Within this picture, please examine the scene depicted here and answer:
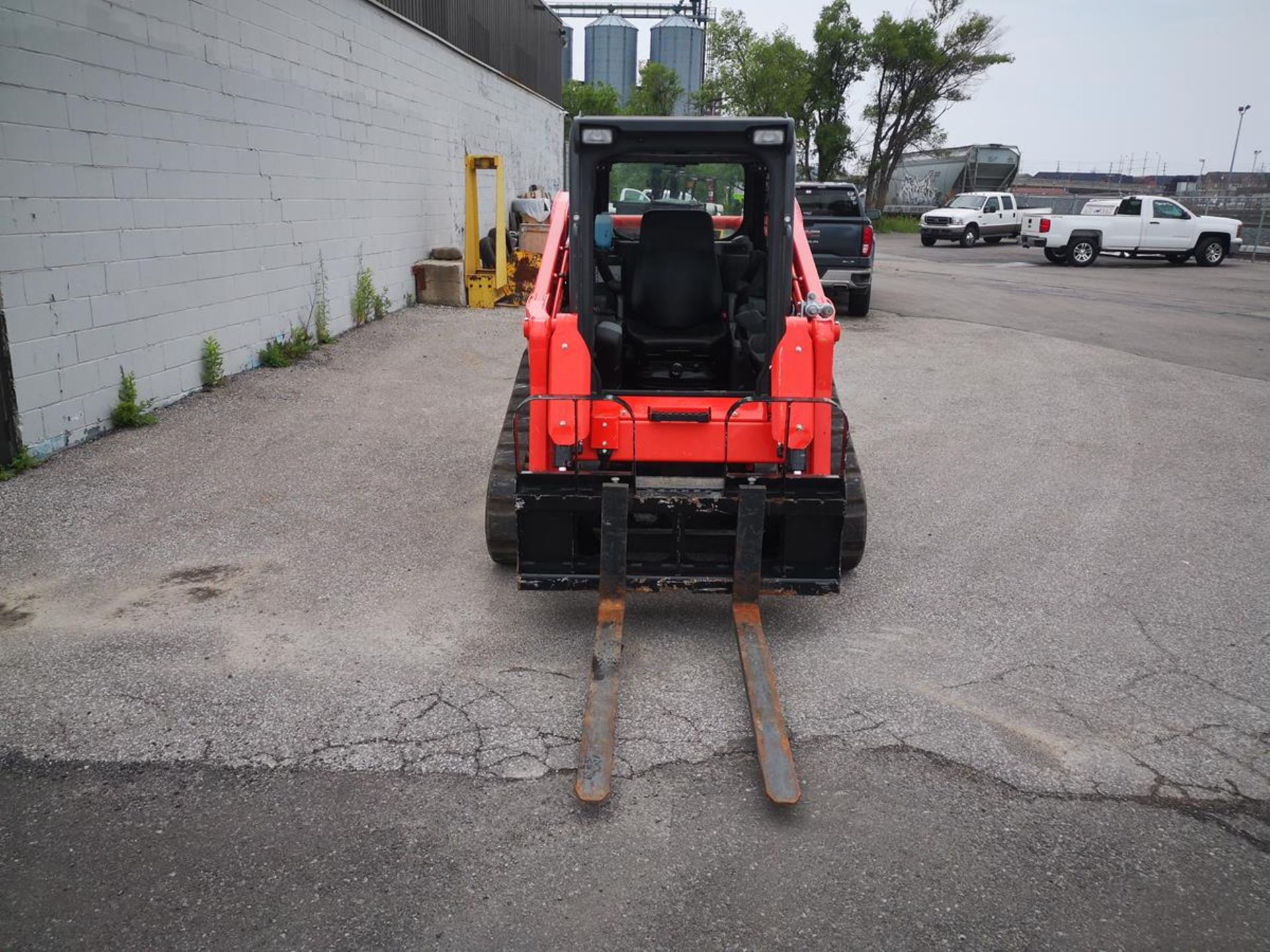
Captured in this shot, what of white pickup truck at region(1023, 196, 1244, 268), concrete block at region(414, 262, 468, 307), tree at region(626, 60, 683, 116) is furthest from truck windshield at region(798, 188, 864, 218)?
tree at region(626, 60, 683, 116)

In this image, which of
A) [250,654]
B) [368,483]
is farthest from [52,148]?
[250,654]

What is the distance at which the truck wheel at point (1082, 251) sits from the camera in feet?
86.0

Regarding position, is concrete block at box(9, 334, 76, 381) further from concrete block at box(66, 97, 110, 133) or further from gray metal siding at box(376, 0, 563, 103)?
gray metal siding at box(376, 0, 563, 103)

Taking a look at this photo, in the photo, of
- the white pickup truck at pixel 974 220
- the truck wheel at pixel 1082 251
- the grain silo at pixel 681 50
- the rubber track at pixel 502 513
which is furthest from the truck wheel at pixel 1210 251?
the grain silo at pixel 681 50

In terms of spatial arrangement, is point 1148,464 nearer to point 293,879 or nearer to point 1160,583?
point 1160,583

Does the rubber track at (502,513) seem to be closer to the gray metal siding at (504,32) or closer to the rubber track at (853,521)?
the rubber track at (853,521)

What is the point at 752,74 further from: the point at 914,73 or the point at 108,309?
the point at 108,309

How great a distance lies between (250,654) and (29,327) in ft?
13.1

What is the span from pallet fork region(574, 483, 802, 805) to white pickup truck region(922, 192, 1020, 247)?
32.3m

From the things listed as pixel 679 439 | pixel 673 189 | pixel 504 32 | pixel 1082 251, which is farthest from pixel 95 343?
pixel 1082 251

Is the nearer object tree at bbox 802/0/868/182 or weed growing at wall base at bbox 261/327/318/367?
weed growing at wall base at bbox 261/327/318/367

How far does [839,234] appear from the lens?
594 inches

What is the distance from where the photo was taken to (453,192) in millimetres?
17328

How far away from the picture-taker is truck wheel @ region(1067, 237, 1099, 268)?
26.2m
